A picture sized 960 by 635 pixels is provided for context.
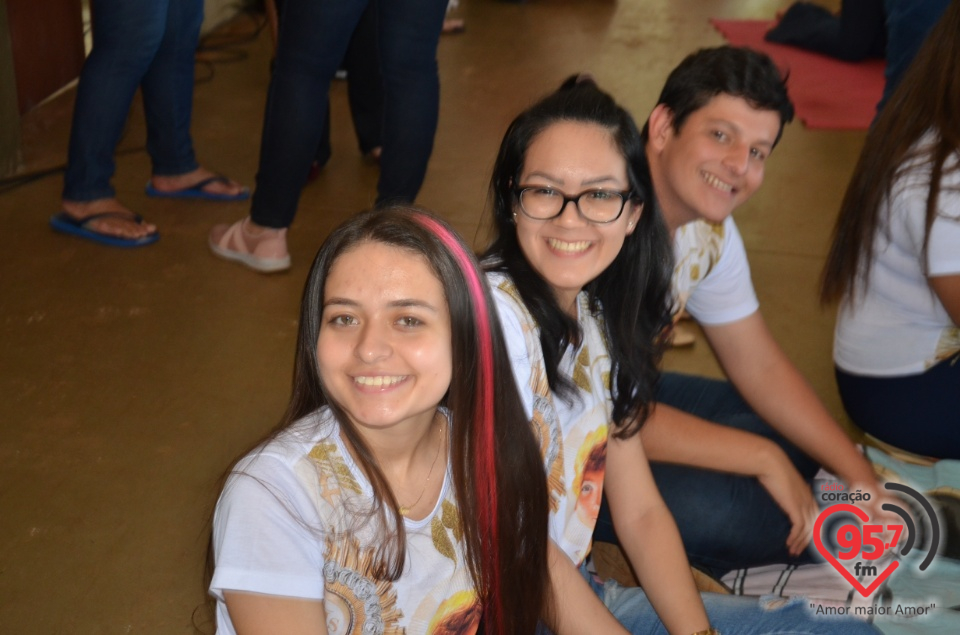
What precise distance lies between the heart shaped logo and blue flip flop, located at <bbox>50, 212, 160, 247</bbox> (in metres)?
1.86

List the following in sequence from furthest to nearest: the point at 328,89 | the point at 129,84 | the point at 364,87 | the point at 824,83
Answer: the point at 824,83, the point at 364,87, the point at 129,84, the point at 328,89

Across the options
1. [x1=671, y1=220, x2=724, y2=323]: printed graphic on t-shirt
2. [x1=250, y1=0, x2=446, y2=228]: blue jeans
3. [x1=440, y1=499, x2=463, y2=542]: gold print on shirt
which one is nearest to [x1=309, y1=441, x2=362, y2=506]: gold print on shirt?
[x1=440, y1=499, x2=463, y2=542]: gold print on shirt

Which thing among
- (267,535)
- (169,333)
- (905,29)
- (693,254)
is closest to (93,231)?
(169,333)

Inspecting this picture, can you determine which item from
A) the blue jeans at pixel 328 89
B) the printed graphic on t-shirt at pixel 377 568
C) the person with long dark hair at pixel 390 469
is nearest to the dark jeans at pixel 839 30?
the blue jeans at pixel 328 89

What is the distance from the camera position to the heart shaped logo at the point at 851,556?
152 cm

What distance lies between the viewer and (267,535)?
102cm

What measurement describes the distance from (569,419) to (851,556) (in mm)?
551

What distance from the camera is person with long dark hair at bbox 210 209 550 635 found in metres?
1.03

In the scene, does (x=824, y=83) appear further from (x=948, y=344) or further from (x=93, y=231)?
(x=93, y=231)

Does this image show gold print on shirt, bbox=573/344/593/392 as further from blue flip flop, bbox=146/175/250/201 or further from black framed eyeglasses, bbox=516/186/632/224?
blue flip flop, bbox=146/175/250/201

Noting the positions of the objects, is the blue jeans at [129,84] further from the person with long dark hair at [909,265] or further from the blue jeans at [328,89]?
the person with long dark hair at [909,265]

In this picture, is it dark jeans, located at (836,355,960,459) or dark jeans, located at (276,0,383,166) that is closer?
dark jeans, located at (836,355,960,459)

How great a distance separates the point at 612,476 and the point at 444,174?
2.01 m

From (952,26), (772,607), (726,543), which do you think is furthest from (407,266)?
(952,26)
